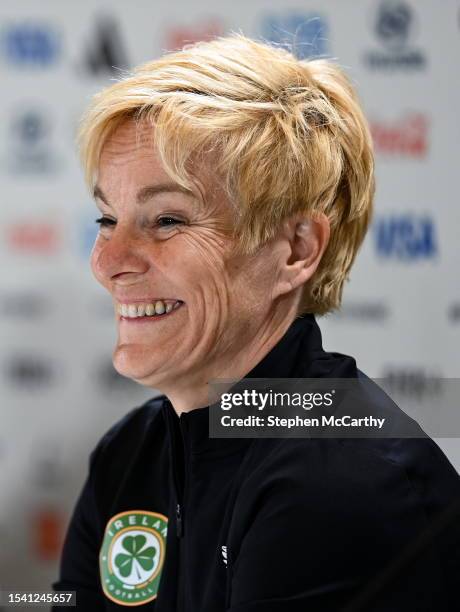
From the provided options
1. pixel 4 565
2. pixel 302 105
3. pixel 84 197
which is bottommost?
pixel 4 565

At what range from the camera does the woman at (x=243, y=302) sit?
888 millimetres

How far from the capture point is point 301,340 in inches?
42.3

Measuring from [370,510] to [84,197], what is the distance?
4.82 ft

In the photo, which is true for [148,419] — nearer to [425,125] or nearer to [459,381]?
[459,381]

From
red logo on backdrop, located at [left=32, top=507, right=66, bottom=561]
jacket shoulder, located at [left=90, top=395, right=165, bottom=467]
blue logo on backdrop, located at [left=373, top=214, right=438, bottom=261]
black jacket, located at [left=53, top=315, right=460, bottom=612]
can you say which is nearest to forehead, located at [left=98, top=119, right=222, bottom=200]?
black jacket, located at [left=53, top=315, right=460, bottom=612]

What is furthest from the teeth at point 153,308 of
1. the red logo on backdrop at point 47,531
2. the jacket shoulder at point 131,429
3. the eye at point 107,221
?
the red logo on backdrop at point 47,531

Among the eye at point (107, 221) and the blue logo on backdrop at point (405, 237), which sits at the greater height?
the blue logo on backdrop at point (405, 237)

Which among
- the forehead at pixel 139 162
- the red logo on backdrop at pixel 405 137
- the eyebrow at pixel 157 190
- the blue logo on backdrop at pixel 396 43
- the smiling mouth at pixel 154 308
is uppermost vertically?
the blue logo on backdrop at pixel 396 43

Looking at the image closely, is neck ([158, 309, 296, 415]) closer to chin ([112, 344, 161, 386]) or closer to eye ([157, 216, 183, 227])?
chin ([112, 344, 161, 386])

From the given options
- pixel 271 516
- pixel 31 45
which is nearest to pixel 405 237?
pixel 31 45

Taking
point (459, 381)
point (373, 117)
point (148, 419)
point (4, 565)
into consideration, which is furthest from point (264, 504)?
point (4, 565)

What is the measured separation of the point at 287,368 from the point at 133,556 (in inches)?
12.6

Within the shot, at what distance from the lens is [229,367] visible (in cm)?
106

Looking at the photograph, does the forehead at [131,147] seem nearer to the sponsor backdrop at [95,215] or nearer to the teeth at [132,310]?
the teeth at [132,310]
